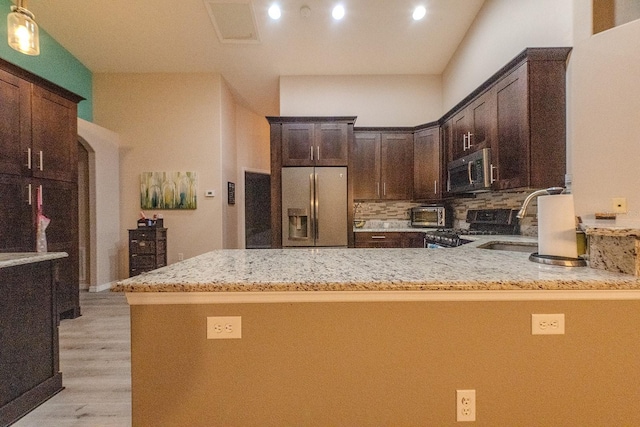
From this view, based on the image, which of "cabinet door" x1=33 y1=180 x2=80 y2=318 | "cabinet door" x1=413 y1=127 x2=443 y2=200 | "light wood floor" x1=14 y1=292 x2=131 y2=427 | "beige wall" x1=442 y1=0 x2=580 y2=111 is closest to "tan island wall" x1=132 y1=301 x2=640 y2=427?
"light wood floor" x1=14 y1=292 x2=131 y2=427

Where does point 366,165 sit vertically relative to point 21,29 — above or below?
below

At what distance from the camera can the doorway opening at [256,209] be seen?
620cm

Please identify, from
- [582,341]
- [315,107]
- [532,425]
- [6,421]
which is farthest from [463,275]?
[315,107]

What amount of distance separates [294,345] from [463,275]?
701 mm

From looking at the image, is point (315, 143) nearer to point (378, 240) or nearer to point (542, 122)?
point (378, 240)

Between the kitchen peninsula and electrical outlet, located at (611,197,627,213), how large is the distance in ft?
2.34

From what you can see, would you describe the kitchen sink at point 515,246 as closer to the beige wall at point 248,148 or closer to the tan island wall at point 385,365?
the tan island wall at point 385,365

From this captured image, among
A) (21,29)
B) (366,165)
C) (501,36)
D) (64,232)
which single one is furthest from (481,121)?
(64,232)

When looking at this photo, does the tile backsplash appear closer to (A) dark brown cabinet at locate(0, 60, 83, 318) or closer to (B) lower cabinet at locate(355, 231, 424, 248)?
(B) lower cabinet at locate(355, 231, 424, 248)

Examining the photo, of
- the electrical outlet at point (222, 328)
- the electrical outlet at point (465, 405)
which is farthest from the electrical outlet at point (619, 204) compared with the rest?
the electrical outlet at point (222, 328)

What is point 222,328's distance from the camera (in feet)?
3.51

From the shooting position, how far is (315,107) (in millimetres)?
4562

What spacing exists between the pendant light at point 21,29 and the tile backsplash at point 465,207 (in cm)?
379

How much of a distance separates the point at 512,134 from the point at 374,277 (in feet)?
6.83
